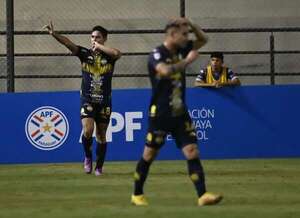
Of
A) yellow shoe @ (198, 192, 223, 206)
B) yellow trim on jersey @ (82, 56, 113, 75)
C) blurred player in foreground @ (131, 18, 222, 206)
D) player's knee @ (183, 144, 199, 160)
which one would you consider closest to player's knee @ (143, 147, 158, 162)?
blurred player in foreground @ (131, 18, 222, 206)

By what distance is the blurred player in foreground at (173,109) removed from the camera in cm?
964

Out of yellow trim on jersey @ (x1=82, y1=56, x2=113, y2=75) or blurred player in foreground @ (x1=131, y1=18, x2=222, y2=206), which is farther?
yellow trim on jersey @ (x1=82, y1=56, x2=113, y2=75)

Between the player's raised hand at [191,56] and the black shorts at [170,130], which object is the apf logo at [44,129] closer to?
the black shorts at [170,130]

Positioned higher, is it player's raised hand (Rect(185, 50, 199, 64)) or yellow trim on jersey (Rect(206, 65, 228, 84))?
yellow trim on jersey (Rect(206, 65, 228, 84))

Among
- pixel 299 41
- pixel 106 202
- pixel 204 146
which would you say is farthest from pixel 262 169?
pixel 299 41

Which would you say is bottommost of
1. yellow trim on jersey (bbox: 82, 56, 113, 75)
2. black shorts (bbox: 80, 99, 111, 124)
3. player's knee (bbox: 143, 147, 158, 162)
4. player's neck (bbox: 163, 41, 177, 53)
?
player's knee (bbox: 143, 147, 158, 162)

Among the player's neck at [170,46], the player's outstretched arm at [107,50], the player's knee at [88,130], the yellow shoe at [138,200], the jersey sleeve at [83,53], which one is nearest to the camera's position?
the player's neck at [170,46]

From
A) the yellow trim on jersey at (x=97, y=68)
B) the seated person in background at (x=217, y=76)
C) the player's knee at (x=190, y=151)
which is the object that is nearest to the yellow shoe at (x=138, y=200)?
the player's knee at (x=190, y=151)

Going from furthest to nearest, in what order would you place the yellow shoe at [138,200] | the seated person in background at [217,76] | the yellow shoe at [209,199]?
the seated person in background at [217,76] → the yellow shoe at [138,200] → the yellow shoe at [209,199]

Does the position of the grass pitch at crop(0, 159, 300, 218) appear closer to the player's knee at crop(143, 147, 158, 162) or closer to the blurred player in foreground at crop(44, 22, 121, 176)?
the player's knee at crop(143, 147, 158, 162)

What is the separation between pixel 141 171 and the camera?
10.0 m

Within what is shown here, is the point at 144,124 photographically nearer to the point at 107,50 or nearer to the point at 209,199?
the point at 107,50

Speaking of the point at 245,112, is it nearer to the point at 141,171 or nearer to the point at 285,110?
the point at 285,110

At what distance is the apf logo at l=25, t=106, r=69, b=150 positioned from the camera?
1688 centimetres
